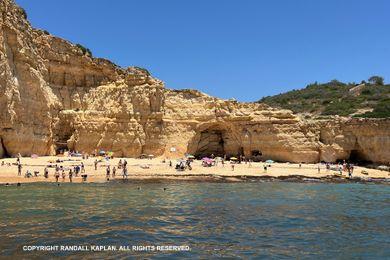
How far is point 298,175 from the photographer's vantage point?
101ft

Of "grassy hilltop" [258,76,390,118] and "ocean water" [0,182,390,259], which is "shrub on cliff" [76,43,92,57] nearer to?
"ocean water" [0,182,390,259]

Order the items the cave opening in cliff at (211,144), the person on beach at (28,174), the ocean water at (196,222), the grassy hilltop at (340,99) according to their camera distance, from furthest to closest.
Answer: the grassy hilltop at (340,99)
the cave opening in cliff at (211,144)
the person on beach at (28,174)
the ocean water at (196,222)

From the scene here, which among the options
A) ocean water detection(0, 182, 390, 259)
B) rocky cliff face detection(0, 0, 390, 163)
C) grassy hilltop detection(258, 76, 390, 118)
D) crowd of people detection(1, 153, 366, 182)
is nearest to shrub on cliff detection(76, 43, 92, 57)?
rocky cliff face detection(0, 0, 390, 163)

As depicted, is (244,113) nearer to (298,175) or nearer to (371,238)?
(298,175)

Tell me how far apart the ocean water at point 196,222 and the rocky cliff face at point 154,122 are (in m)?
17.1

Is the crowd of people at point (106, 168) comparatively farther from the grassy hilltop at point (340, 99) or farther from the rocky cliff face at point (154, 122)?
the grassy hilltop at point (340, 99)

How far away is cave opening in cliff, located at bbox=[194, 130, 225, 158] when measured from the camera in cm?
4262

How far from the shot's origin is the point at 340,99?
246 feet

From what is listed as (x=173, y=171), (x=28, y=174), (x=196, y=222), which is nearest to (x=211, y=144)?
(x=173, y=171)

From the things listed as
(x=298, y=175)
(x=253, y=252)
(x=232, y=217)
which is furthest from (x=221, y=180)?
(x=253, y=252)

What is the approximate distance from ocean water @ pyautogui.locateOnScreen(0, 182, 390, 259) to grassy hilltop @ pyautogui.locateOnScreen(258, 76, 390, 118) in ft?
128

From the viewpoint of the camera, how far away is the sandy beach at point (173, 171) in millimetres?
27052

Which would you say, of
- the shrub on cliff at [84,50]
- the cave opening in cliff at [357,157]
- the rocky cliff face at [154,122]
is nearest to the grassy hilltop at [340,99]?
the cave opening in cliff at [357,157]

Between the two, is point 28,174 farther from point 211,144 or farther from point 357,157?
point 357,157
